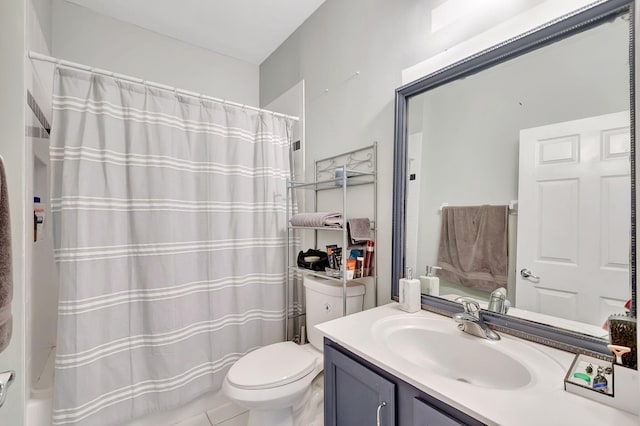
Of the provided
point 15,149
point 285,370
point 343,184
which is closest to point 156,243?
point 15,149

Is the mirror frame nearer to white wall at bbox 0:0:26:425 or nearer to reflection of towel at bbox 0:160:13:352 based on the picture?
reflection of towel at bbox 0:160:13:352

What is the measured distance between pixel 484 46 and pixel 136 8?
2.21 m

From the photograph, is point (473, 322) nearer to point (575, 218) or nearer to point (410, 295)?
point (410, 295)

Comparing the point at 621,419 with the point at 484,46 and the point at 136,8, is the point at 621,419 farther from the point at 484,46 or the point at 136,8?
the point at 136,8

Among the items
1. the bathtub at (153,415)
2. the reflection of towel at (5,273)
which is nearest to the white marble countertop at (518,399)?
the reflection of towel at (5,273)

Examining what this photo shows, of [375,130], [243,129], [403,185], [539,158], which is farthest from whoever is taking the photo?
[243,129]

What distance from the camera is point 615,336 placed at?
65 cm

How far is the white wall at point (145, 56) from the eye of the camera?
1.83 meters

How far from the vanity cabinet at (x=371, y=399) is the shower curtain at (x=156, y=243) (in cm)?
94

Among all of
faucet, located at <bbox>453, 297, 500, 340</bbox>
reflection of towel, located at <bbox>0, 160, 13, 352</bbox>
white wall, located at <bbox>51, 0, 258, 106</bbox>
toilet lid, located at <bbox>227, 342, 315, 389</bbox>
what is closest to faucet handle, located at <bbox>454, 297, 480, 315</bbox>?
faucet, located at <bbox>453, 297, 500, 340</bbox>

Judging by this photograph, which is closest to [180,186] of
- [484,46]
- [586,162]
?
[484,46]

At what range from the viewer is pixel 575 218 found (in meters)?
0.83

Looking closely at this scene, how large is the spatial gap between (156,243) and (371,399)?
1.31m

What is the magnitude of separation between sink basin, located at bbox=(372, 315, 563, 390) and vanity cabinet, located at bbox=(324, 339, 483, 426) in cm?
9
